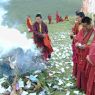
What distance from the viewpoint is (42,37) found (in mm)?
12625

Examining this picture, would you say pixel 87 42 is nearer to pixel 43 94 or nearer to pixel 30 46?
pixel 43 94

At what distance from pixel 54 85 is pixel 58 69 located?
1966 mm

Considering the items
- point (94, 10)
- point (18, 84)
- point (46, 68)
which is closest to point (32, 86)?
point (18, 84)

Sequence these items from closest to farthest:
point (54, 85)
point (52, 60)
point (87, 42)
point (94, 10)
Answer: point (87, 42), point (54, 85), point (52, 60), point (94, 10)

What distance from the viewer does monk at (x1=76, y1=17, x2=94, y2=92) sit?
935 centimetres

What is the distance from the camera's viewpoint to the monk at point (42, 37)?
Result: 1246cm

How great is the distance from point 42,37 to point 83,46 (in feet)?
10.9

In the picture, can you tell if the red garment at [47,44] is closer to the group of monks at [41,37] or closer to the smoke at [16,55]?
the group of monks at [41,37]

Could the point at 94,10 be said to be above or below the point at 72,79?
above

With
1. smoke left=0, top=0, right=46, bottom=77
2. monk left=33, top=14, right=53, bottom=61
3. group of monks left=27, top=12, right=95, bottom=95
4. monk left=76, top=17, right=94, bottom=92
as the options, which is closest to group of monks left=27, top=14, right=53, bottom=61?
monk left=33, top=14, right=53, bottom=61

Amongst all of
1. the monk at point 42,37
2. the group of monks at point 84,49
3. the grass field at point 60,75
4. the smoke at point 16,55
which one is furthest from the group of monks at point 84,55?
the monk at point 42,37

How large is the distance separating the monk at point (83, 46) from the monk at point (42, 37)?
2.74 metres

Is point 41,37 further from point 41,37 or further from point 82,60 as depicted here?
point 82,60

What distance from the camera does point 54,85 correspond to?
10.6m
